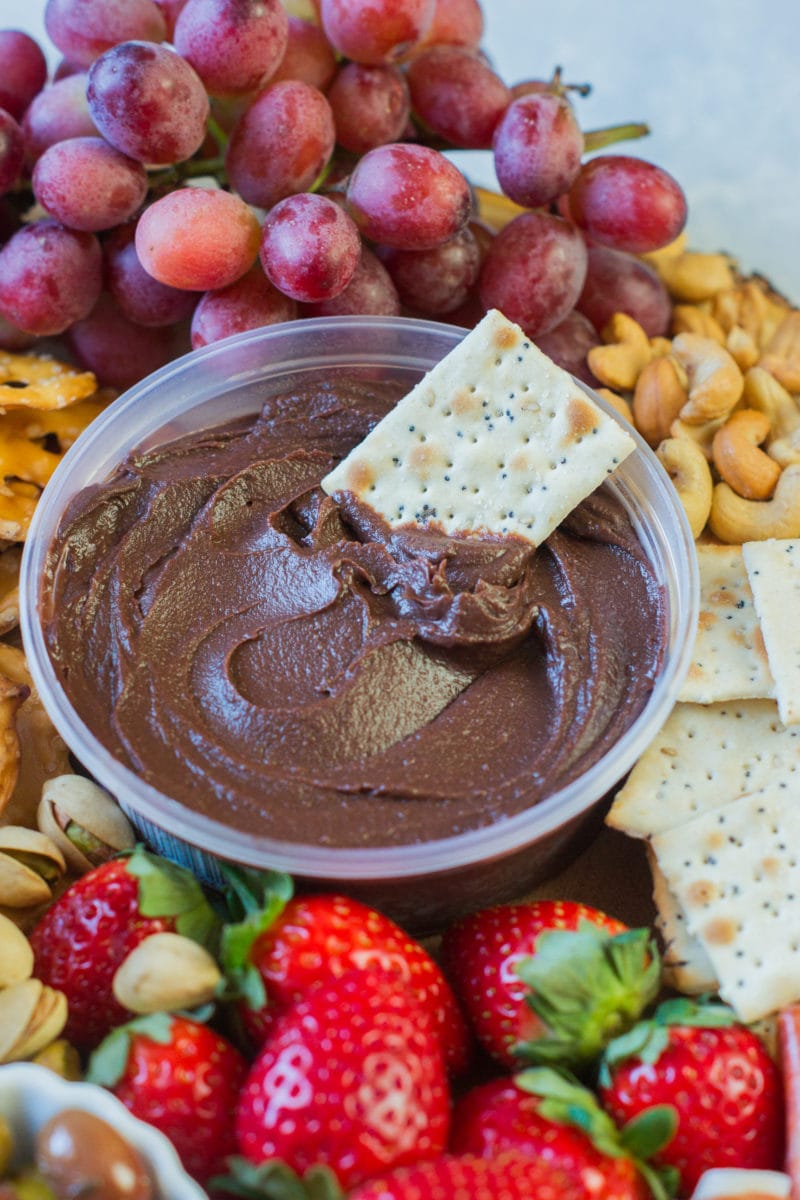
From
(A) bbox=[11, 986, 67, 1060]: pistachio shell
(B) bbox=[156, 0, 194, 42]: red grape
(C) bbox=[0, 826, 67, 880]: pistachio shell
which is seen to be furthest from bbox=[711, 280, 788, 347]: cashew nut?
(A) bbox=[11, 986, 67, 1060]: pistachio shell

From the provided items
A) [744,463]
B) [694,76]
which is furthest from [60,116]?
[694,76]

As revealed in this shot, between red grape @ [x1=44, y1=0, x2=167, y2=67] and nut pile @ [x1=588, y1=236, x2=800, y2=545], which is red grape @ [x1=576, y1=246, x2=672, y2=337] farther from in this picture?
red grape @ [x1=44, y1=0, x2=167, y2=67]

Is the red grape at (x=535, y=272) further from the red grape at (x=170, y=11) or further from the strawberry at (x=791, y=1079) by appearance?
the strawberry at (x=791, y=1079)

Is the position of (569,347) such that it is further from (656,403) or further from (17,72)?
(17,72)

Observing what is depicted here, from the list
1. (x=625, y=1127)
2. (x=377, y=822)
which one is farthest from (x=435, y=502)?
(x=625, y=1127)

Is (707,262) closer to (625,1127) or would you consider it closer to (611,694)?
(611,694)

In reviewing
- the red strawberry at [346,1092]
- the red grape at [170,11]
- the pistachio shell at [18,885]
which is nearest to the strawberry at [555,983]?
the red strawberry at [346,1092]
